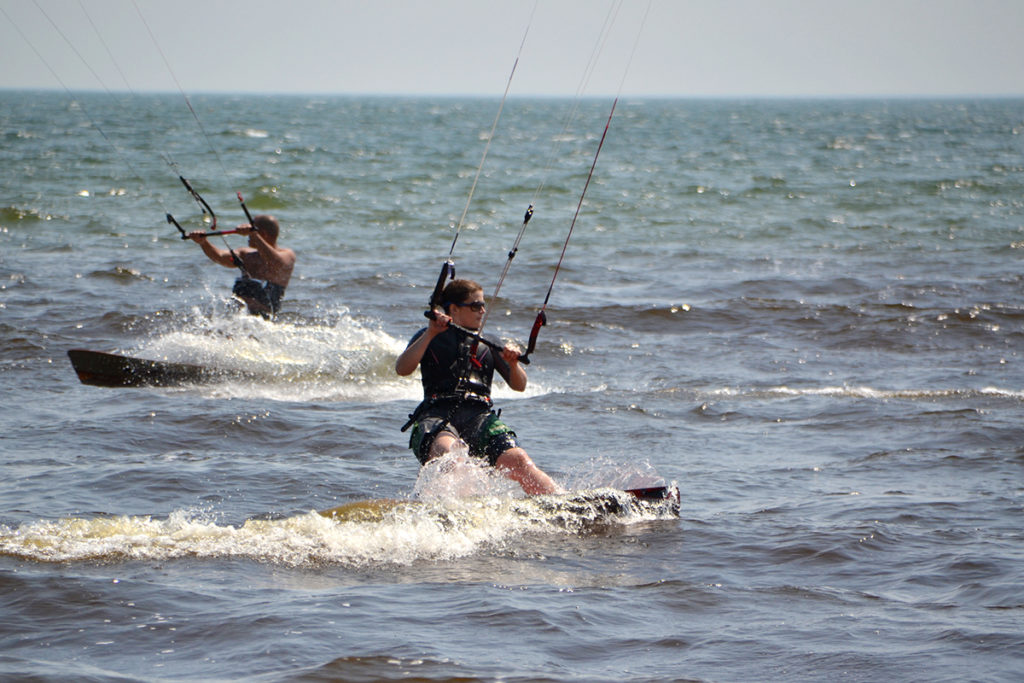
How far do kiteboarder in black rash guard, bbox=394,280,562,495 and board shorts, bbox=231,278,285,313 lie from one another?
18.0 ft

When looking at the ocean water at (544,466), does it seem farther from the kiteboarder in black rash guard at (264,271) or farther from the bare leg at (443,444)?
the kiteboarder in black rash guard at (264,271)

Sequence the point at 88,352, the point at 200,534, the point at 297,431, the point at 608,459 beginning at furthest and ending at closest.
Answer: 1. the point at 88,352
2. the point at 297,431
3. the point at 608,459
4. the point at 200,534

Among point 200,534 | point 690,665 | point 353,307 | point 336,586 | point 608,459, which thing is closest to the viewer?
point 690,665

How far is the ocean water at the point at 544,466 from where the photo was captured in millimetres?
4934

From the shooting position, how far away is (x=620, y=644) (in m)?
4.95

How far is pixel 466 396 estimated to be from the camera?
6.79m

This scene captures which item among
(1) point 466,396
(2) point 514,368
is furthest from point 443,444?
(2) point 514,368

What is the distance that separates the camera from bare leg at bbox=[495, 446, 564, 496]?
6664 millimetres

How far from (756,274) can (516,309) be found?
463cm

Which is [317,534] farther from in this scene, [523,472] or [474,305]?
[474,305]

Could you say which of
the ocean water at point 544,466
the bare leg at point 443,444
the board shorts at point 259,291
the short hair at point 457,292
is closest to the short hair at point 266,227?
the board shorts at point 259,291

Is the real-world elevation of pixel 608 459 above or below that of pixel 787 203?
below

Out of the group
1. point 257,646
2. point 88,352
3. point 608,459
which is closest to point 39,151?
point 88,352

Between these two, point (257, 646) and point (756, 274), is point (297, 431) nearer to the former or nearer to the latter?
point (257, 646)
